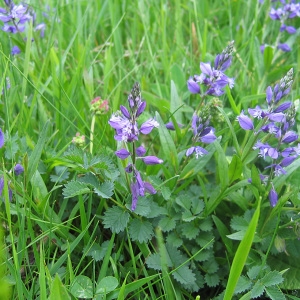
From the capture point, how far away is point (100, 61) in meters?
3.30

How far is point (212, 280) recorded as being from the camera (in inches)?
80.0

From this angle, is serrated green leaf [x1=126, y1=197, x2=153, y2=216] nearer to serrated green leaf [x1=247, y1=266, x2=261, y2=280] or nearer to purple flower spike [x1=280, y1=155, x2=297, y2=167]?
serrated green leaf [x1=247, y1=266, x2=261, y2=280]

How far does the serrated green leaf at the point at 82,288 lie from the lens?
5.61 feet

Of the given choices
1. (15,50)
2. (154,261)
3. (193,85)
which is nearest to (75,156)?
→ (154,261)

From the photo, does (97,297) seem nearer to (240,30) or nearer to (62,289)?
(62,289)

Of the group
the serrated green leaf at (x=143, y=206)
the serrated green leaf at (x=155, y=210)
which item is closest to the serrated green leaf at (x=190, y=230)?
the serrated green leaf at (x=155, y=210)

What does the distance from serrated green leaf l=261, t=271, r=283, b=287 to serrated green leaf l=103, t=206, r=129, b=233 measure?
0.62 metres

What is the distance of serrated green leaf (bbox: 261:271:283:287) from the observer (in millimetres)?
1807

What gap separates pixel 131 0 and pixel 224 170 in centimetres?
253

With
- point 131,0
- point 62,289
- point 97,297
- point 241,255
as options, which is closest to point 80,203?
point 97,297

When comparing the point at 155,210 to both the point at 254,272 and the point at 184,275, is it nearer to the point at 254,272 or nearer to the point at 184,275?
the point at 184,275

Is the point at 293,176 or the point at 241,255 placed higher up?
the point at 241,255

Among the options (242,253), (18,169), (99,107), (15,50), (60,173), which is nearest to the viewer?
(242,253)

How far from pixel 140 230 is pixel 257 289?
536 mm
